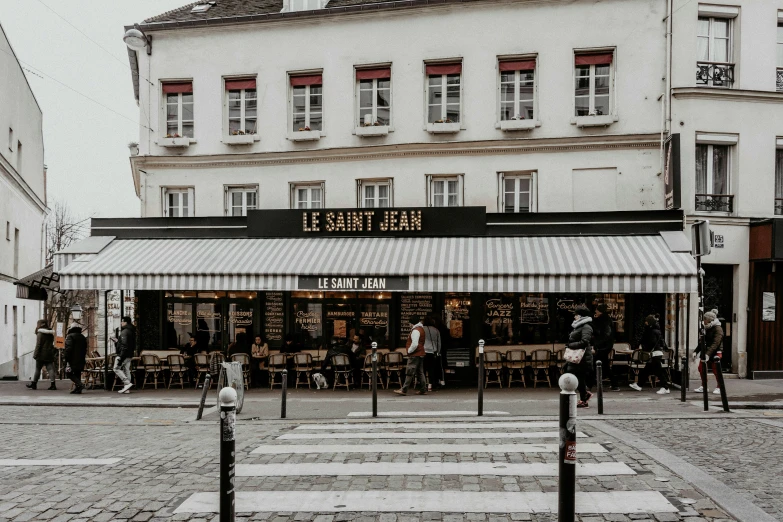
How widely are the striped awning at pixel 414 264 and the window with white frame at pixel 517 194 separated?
1.41 m

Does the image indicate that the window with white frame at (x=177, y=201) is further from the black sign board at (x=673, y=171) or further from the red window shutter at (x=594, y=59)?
the black sign board at (x=673, y=171)

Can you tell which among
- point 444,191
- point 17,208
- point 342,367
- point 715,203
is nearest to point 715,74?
point 715,203

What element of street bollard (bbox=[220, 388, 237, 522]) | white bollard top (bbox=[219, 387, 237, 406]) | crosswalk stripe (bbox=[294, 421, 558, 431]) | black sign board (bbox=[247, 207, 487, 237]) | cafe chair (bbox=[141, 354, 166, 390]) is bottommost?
cafe chair (bbox=[141, 354, 166, 390])

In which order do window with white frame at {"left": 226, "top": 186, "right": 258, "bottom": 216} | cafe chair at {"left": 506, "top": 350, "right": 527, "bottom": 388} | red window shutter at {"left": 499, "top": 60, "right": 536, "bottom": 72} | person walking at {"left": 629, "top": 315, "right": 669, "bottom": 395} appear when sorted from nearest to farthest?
person walking at {"left": 629, "top": 315, "right": 669, "bottom": 395}, cafe chair at {"left": 506, "top": 350, "right": 527, "bottom": 388}, red window shutter at {"left": 499, "top": 60, "right": 536, "bottom": 72}, window with white frame at {"left": 226, "top": 186, "right": 258, "bottom": 216}

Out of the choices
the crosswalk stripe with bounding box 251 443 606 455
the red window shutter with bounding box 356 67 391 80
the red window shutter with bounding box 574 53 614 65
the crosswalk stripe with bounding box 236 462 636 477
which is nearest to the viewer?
the crosswalk stripe with bounding box 236 462 636 477

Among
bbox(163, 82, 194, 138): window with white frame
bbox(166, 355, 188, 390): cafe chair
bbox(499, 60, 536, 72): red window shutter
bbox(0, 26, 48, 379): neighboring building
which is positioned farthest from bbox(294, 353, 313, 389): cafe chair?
bbox(0, 26, 48, 379): neighboring building

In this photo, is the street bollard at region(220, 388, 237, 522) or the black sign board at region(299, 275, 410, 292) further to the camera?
the black sign board at region(299, 275, 410, 292)

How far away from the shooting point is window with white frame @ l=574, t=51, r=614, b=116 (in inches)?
621

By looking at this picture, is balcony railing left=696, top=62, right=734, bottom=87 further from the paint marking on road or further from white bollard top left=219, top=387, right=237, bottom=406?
the paint marking on road

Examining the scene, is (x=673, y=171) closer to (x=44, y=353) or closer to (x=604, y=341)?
(x=604, y=341)

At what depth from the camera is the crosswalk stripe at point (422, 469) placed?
5.97 metres

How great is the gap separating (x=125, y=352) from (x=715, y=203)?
14.9 metres

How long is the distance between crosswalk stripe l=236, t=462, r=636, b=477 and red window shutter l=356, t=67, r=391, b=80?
41.1 feet

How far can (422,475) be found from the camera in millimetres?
5898
